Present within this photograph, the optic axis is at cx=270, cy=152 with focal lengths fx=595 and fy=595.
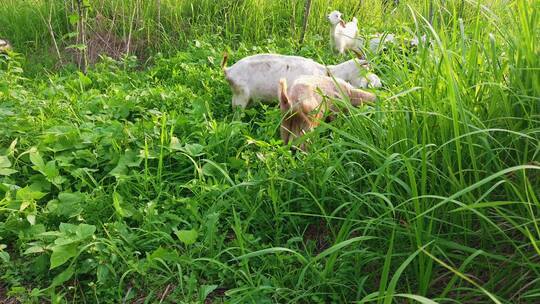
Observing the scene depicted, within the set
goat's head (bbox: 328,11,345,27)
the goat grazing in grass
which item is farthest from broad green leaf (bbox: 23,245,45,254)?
goat's head (bbox: 328,11,345,27)

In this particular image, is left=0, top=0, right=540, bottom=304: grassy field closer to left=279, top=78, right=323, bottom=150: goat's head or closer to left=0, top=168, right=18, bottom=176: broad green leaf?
left=0, top=168, right=18, bottom=176: broad green leaf

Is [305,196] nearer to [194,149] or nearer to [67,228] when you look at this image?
[194,149]

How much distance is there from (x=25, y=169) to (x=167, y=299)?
48.6 inches

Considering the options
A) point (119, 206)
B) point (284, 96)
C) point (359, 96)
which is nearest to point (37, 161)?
point (119, 206)

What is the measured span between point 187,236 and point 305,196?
554 mm

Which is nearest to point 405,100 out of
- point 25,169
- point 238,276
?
point 238,276

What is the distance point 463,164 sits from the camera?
227 cm

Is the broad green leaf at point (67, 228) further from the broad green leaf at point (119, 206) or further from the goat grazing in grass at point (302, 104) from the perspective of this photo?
the goat grazing in grass at point (302, 104)

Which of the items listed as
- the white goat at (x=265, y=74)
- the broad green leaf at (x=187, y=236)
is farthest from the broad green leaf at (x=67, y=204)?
the white goat at (x=265, y=74)

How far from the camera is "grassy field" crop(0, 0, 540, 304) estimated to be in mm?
2082

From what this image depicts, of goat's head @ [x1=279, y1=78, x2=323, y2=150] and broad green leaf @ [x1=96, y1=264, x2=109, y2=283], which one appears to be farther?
goat's head @ [x1=279, y1=78, x2=323, y2=150]

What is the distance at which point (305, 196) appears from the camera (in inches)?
104

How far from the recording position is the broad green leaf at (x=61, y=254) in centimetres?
235

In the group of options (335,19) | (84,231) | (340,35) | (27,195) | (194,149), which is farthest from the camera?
(335,19)
